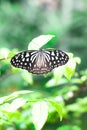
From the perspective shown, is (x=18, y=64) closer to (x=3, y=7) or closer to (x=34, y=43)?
(x=34, y=43)

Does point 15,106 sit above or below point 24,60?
below

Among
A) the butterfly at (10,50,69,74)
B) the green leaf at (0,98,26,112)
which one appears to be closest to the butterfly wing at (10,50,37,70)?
the butterfly at (10,50,69,74)

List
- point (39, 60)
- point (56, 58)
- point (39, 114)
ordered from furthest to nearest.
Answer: point (39, 60), point (56, 58), point (39, 114)

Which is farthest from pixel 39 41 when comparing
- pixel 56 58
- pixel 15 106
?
pixel 15 106

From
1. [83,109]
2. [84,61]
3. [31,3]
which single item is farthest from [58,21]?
[83,109]

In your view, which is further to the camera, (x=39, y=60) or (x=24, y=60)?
(x=39, y=60)

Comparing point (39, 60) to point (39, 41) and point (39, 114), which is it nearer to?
point (39, 41)

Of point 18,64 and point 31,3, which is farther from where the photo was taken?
point 31,3
